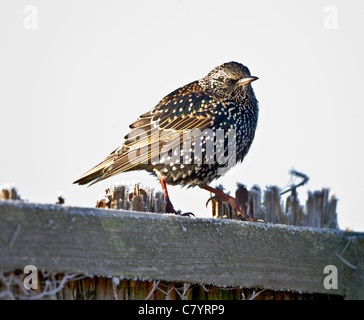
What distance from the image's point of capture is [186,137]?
174 inches

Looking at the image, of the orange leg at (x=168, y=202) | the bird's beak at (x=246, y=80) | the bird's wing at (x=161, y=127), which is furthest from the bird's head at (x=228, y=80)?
the orange leg at (x=168, y=202)

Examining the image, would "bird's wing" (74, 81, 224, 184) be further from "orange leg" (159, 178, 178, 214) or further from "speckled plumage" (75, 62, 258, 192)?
"orange leg" (159, 178, 178, 214)

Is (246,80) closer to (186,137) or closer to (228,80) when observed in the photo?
(228,80)

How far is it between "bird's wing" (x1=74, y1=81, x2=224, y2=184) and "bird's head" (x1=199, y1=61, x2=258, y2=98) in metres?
0.19

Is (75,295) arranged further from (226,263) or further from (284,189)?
(284,189)

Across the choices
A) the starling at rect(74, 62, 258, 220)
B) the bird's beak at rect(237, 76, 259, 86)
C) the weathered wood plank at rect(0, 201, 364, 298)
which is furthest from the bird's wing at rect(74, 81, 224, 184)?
the weathered wood plank at rect(0, 201, 364, 298)

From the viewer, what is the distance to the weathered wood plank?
2055 millimetres

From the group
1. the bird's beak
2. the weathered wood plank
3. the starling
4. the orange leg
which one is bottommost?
the weathered wood plank

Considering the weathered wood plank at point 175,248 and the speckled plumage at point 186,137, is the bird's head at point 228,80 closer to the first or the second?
the speckled plumage at point 186,137

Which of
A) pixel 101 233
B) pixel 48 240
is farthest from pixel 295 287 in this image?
pixel 48 240

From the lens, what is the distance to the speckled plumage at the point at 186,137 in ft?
14.3
